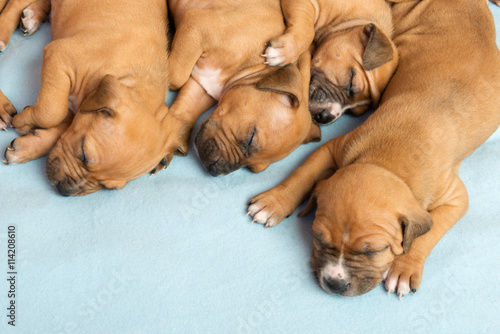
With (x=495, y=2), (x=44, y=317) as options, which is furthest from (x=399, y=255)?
(x=495, y=2)

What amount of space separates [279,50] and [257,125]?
0.80m

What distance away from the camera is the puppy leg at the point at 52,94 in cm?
398

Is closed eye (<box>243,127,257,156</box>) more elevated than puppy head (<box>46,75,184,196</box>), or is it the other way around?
puppy head (<box>46,75,184,196</box>)

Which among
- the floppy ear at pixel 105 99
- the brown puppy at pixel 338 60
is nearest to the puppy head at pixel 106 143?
the floppy ear at pixel 105 99

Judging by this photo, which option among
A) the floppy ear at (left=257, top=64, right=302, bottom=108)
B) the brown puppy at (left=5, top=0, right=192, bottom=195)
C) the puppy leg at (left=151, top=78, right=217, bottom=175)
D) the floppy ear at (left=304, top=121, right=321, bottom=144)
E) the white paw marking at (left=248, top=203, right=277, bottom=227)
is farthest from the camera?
the floppy ear at (left=304, top=121, right=321, bottom=144)

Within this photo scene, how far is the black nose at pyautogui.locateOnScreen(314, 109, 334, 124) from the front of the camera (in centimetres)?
482

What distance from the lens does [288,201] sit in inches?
169

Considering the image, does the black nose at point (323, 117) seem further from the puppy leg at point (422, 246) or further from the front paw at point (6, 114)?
the front paw at point (6, 114)

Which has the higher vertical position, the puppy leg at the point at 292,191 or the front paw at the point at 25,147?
the front paw at the point at 25,147

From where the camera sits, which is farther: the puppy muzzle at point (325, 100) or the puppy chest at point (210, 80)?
the puppy muzzle at point (325, 100)

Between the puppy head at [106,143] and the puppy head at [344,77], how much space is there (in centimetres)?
161

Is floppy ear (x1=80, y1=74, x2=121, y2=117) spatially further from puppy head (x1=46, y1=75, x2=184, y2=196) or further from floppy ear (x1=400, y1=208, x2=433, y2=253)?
floppy ear (x1=400, y1=208, x2=433, y2=253)

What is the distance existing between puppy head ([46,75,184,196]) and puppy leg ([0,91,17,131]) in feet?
2.14

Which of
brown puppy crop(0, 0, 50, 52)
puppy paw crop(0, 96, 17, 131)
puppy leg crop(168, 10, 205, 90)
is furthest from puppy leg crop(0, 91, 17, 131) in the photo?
puppy leg crop(168, 10, 205, 90)
